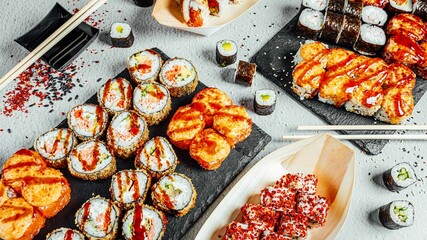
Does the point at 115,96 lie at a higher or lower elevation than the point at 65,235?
higher

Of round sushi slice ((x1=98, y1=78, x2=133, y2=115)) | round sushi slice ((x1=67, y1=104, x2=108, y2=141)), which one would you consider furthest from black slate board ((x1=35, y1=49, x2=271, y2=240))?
round sushi slice ((x1=98, y1=78, x2=133, y2=115))

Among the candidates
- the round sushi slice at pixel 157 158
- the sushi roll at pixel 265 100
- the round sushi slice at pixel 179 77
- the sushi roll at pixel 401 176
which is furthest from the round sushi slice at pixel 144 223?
the sushi roll at pixel 401 176

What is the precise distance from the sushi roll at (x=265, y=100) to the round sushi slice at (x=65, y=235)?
1843mm

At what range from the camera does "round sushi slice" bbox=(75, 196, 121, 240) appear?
12.2 ft

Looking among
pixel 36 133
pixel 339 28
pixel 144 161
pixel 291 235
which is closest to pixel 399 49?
pixel 339 28

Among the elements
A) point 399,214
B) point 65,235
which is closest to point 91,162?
point 65,235

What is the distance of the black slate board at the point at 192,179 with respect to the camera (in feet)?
12.9

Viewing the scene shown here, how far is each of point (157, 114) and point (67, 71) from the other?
1191 mm

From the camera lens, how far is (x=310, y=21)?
4.87 meters

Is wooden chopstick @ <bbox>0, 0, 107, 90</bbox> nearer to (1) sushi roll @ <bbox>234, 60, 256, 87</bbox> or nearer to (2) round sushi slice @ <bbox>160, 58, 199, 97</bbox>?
(2) round sushi slice @ <bbox>160, 58, 199, 97</bbox>

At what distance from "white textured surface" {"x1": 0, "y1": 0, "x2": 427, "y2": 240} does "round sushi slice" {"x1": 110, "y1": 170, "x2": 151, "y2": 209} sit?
54cm

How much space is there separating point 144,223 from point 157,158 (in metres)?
0.55

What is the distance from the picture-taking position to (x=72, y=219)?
3.94m

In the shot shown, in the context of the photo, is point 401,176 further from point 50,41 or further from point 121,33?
point 50,41
